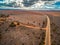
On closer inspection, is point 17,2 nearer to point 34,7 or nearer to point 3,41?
point 34,7

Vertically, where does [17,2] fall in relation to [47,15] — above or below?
above

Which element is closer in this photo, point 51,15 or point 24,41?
point 24,41

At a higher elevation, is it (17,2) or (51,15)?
(17,2)

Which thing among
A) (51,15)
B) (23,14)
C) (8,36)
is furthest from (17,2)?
(8,36)

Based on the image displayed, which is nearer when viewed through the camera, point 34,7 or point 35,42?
point 35,42

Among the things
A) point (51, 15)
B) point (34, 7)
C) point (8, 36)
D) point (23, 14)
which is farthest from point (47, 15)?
point (8, 36)

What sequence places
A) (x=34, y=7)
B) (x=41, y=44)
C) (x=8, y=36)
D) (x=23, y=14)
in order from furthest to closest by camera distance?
(x=23, y=14)
(x=34, y=7)
(x=8, y=36)
(x=41, y=44)

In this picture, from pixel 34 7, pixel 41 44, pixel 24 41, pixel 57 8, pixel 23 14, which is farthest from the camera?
pixel 23 14

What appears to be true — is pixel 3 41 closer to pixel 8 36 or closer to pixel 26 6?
pixel 8 36

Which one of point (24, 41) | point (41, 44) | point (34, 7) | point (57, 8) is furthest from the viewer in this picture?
point (34, 7)
